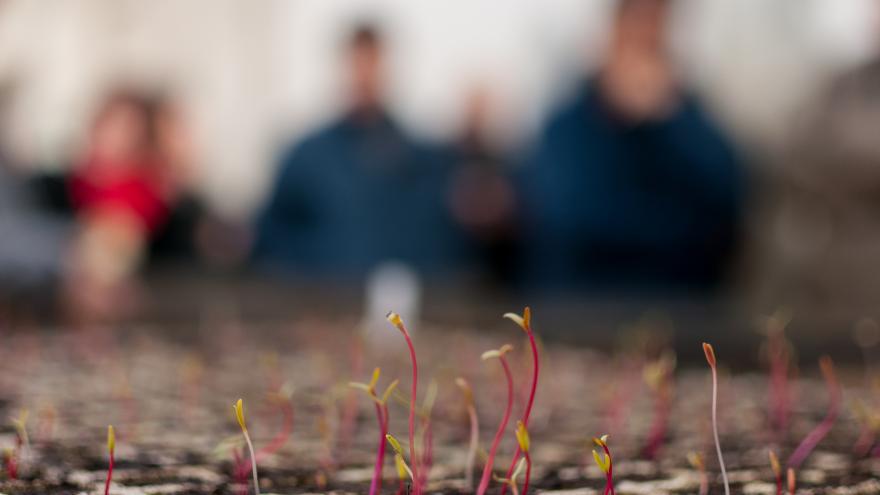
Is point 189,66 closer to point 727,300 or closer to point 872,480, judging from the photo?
point 727,300

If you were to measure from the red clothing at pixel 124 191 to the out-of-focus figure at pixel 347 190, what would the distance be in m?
0.64

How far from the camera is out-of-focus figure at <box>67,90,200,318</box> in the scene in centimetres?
254

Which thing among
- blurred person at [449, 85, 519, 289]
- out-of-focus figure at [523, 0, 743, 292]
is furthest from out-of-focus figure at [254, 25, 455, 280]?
out-of-focus figure at [523, 0, 743, 292]

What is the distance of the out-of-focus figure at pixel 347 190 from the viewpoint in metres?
2.61

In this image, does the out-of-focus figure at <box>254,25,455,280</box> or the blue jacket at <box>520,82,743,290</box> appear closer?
the blue jacket at <box>520,82,743,290</box>

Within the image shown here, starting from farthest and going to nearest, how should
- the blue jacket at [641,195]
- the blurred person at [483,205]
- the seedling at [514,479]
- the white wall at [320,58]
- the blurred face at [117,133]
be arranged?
the white wall at [320,58] < the blurred face at [117,133] < the blurred person at [483,205] < the blue jacket at [641,195] < the seedling at [514,479]

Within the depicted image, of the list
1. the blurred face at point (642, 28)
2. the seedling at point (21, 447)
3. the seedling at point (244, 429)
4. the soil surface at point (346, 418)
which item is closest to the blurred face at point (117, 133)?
the blurred face at point (642, 28)

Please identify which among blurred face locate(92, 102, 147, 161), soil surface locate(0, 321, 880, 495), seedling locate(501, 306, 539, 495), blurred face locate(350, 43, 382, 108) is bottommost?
soil surface locate(0, 321, 880, 495)

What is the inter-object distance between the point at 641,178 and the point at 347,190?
33.8 inches

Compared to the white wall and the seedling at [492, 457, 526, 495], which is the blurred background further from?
the seedling at [492, 457, 526, 495]

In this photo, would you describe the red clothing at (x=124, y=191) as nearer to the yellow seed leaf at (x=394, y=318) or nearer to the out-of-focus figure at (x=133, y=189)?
the out-of-focus figure at (x=133, y=189)

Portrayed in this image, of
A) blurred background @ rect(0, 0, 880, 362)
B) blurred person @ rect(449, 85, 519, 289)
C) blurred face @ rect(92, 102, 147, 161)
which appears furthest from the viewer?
blurred face @ rect(92, 102, 147, 161)

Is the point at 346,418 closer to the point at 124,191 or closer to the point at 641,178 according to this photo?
the point at 641,178

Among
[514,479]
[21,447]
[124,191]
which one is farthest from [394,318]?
[124,191]
